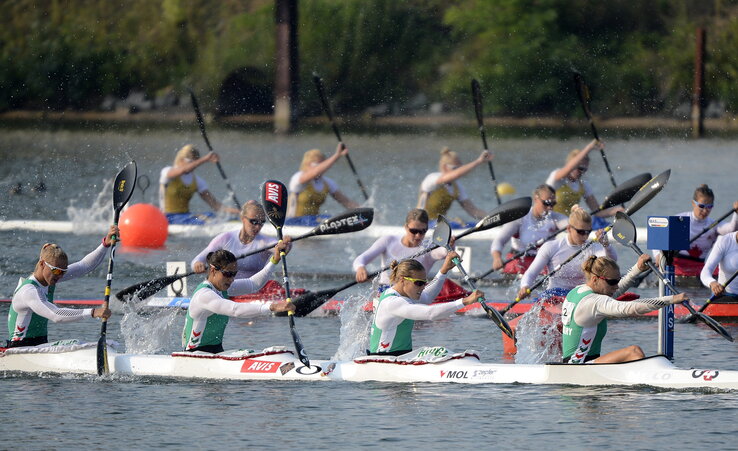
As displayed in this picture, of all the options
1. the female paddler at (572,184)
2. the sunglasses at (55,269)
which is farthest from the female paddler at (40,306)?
the female paddler at (572,184)

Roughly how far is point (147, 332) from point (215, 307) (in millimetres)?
2895

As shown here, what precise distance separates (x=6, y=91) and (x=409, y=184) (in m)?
20.0

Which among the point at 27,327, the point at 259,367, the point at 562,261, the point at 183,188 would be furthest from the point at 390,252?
the point at 183,188

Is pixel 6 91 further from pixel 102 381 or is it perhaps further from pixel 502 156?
pixel 102 381

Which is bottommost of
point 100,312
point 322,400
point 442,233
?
point 322,400

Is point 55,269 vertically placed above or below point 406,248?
below

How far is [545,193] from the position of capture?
1764cm

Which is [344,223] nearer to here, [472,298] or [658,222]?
[658,222]

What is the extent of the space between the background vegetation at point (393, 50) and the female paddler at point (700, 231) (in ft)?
92.4

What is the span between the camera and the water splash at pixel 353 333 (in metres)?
14.9

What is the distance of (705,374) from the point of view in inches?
485

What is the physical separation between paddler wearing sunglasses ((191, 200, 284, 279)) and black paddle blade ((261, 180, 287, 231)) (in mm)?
987

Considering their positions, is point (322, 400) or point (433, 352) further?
point (433, 352)

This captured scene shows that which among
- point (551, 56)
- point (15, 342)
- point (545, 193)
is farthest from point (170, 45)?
point (15, 342)
